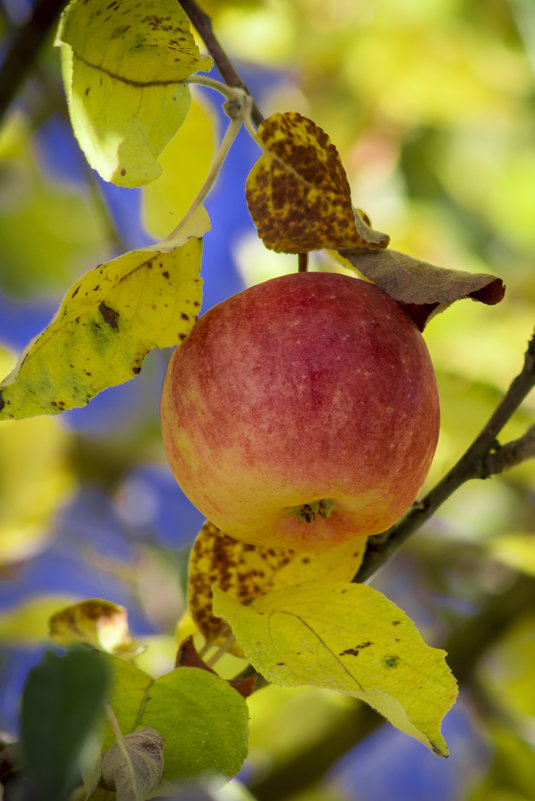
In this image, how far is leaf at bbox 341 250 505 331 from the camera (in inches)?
23.4

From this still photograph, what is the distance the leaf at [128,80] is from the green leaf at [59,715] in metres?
0.37

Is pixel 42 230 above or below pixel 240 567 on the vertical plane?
below

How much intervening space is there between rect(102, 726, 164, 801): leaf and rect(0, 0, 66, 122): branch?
0.77 meters

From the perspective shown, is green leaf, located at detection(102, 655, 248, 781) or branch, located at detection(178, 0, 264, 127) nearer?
green leaf, located at detection(102, 655, 248, 781)

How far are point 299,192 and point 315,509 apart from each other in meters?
0.22

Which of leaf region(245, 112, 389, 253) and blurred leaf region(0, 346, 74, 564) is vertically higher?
leaf region(245, 112, 389, 253)

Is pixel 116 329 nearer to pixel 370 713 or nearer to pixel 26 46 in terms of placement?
pixel 26 46

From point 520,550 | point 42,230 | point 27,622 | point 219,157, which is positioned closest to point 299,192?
point 219,157

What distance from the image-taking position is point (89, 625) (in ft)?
2.65

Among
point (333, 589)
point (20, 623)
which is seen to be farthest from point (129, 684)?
point (20, 623)

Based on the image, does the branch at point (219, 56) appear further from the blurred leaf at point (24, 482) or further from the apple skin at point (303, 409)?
the blurred leaf at point (24, 482)

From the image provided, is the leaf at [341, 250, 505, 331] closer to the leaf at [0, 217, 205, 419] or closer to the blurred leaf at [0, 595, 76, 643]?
the leaf at [0, 217, 205, 419]

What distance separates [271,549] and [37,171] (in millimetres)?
1241

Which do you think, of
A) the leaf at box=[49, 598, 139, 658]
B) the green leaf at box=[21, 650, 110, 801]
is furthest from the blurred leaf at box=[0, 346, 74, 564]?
the green leaf at box=[21, 650, 110, 801]
